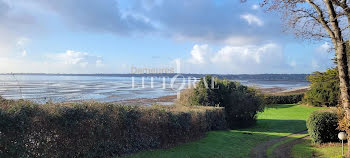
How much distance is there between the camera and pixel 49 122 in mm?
8047

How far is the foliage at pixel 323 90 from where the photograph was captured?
3450 centimetres

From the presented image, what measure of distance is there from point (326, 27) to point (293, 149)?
23.2 feet

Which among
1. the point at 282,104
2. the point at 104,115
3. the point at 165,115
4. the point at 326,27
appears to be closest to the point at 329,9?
the point at 326,27

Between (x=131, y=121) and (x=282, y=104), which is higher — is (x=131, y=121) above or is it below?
above

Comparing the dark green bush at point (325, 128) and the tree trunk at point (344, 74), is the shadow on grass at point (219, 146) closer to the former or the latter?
the dark green bush at point (325, 128)

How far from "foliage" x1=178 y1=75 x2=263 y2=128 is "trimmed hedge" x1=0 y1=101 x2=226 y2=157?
8.48 meters

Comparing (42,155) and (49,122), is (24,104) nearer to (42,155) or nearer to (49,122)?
(49,122)

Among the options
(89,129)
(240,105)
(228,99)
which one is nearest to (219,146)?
(89,129)

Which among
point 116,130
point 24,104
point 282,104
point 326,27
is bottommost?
point 282,104

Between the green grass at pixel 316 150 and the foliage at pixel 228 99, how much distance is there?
7031mm

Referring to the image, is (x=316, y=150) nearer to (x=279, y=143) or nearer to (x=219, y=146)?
(x=279, y=143)

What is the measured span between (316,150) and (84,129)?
11.4 metres

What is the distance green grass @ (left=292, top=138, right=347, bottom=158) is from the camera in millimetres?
12555

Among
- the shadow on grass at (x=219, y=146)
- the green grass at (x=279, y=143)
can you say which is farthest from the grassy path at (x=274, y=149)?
the shadow on grass at (x=219, y=146)
